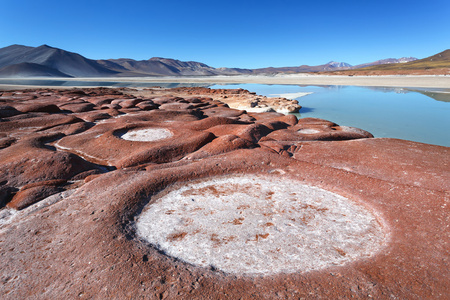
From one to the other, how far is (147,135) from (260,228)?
4.65m

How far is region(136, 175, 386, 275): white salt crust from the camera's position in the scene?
2148 millimetres

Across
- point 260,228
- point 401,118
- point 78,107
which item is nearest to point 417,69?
point 401,118

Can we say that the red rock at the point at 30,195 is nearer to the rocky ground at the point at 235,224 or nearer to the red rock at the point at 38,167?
the rocky ground at the point at 235,224

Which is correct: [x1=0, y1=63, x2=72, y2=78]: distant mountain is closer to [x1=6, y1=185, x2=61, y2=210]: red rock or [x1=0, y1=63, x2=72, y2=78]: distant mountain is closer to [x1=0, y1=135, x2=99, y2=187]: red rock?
[x1=0, y1=135, x2=99, y2=187]: red rock

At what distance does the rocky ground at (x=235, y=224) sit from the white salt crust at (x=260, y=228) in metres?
0.01

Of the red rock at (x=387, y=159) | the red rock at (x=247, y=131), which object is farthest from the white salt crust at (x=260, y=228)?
the red rock at (x=247, y=131)

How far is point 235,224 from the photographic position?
2654mm

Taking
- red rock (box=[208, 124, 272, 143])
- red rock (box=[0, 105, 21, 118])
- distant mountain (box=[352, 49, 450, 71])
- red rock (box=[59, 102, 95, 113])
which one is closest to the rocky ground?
red rock (box=[208, 124, 272, 143])

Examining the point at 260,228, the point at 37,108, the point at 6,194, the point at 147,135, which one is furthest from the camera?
the point at 37,108

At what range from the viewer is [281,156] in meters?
4.39

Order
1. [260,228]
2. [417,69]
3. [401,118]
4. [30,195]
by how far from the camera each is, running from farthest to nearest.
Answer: [417,69] → [401,118] → [30,195] → [260,228]

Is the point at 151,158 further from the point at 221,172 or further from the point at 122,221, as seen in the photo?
the point at 122,221

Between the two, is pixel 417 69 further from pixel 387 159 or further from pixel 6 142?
pixel 6 142

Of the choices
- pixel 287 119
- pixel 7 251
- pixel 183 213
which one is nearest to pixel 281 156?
pixel 183 213
